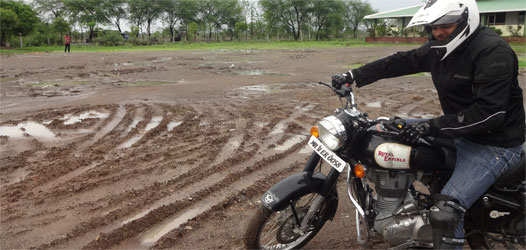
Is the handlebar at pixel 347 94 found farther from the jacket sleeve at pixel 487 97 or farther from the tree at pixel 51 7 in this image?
the tree at pixel 51 7

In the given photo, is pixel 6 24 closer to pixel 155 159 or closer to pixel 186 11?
pixel 186 11

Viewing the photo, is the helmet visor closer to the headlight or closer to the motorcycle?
the motorcycle

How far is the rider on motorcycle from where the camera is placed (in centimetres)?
273

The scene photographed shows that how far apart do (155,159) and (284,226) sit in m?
3.18

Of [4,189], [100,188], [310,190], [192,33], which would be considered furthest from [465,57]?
[192,33]

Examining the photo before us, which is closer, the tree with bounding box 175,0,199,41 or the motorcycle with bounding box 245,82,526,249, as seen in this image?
the motorcycle with bounding box 245,82,526,249

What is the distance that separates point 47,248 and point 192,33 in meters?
68.1

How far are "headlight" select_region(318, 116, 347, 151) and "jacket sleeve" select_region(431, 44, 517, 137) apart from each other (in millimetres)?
635

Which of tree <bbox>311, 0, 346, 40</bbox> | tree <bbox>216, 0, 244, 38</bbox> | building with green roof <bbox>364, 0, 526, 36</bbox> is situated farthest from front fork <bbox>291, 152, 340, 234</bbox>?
tree <bbox>216, 0, 244, 38</bbox>

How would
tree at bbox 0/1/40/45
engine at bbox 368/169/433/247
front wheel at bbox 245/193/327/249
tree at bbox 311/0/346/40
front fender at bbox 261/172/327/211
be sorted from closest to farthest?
1. engine at bbox 368/169/433/247
2. front fender at bbox 261/172/327/211
3. front wheel at bbox 245/193/327/249
4. tree at bbox 0/1/40/45
5. tree at bbox 311/0/346/40

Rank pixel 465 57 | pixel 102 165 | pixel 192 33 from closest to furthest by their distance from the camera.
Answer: pixel 465 57 → pixel 102 165 → pixel 192 33

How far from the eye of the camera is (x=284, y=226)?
352 centimetres

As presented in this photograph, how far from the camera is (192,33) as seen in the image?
6919cm

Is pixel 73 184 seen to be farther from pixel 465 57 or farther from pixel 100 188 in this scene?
pixel 465 57
